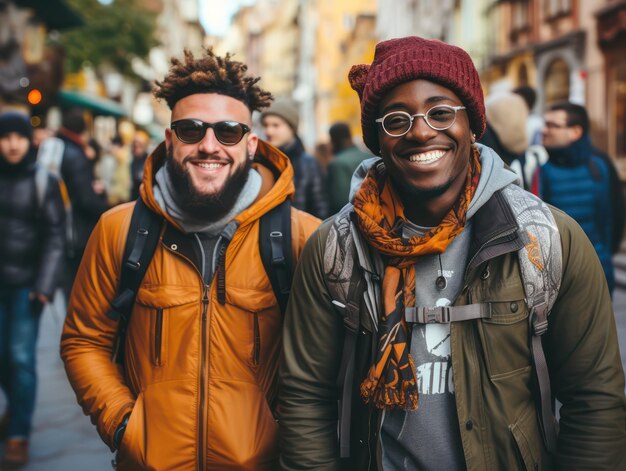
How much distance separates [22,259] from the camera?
16.1 ft

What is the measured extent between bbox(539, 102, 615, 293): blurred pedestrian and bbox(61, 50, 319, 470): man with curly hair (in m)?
2.62

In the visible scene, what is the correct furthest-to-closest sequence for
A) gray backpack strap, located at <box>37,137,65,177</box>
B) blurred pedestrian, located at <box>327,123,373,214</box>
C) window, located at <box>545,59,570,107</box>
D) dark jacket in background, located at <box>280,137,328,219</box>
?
window, located at <box>545,59,570,107</box>, blurred pedestrian, located at <box>327,123,373,214</box>, gray backpack strap, located at <box>37,137,65,177</box>, dark jacket in background, located at <box>280,137,328,219</box>

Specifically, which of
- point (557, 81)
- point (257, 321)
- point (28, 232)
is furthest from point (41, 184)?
point (557, 81)

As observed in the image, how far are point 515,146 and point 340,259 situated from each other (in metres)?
2.78

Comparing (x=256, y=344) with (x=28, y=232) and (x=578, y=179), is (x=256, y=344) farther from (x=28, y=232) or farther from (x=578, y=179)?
(x=578, y=179)

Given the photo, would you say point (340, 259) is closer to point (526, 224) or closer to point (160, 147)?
point (526, 224)

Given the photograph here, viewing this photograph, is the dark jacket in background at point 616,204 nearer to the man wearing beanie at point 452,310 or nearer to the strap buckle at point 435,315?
the man wearing beanie at point 452,310

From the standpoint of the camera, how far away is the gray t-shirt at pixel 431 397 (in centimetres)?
211

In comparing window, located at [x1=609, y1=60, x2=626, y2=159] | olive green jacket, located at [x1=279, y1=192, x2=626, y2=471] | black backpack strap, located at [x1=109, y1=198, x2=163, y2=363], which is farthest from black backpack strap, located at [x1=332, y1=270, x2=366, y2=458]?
window, located at [x1=609, y1=60, x2=626, y2=159]

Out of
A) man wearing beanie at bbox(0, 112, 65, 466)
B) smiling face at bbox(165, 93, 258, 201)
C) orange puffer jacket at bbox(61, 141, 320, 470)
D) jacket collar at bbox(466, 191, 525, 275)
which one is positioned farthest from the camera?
man wearing beanie at bbox(0, 112, 65, 466)

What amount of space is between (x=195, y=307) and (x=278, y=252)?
348 millimetres

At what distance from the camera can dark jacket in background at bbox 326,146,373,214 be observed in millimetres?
7320

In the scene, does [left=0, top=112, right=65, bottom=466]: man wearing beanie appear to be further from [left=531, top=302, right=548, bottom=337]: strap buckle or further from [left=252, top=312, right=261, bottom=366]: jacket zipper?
[left=531, top=302, right=548, bottom=337]: strap buckle

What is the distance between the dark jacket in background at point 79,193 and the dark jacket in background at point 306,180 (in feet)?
6.40
